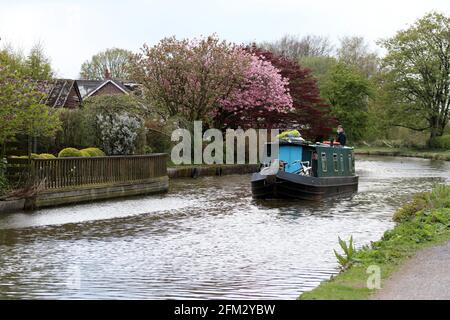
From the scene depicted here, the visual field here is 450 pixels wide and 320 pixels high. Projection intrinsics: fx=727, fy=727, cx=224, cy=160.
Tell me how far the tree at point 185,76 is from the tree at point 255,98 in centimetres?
285

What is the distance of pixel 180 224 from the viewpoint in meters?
18.4

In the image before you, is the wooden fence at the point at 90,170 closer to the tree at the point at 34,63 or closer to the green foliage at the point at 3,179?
the green foliage at the point at 3,179

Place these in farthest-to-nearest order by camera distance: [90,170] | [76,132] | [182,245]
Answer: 1. [76,132]
2. [90,170]
3. [182,245]

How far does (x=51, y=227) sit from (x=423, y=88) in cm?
5875

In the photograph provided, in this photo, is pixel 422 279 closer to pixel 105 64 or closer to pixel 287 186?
pixel 287 186

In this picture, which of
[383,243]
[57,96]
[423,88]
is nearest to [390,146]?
[423,88]

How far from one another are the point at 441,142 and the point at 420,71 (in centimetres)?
704

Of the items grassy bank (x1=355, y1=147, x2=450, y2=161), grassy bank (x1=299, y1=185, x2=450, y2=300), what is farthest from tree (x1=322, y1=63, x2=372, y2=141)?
grassy bank (x1=299, y1=185, x2=450, y2=300)

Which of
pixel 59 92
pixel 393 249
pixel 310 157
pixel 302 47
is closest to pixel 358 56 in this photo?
pixel 302 47

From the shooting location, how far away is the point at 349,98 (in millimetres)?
77250

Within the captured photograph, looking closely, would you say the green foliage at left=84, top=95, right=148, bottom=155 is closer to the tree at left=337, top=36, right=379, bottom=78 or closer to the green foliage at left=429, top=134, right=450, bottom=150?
the green foliage at left=429, top=134, right=450, bottom=150

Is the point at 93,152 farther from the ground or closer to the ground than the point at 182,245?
farther from the ground

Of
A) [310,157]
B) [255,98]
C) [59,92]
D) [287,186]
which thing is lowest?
[287,186]

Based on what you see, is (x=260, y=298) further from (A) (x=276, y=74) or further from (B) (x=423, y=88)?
(B) (x=423, y=88)
